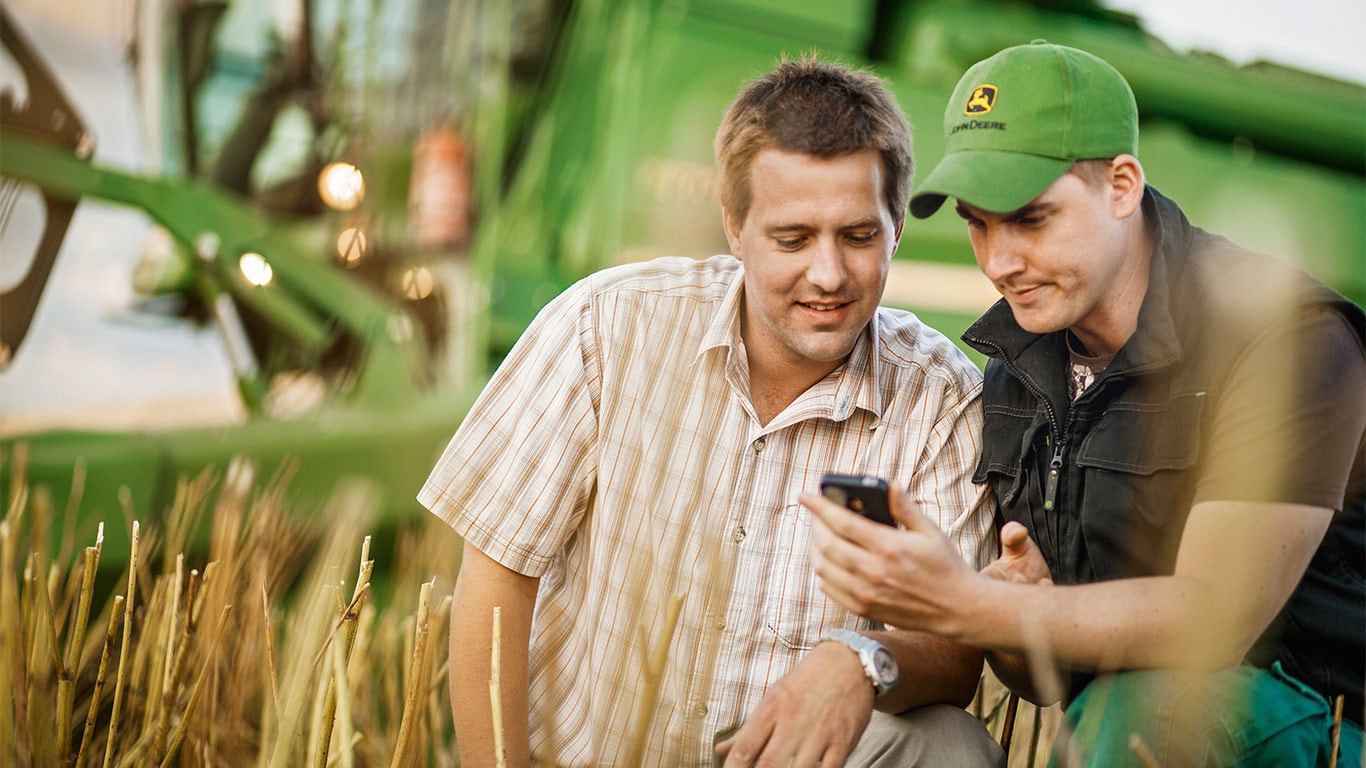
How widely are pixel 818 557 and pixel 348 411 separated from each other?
195 centimetres

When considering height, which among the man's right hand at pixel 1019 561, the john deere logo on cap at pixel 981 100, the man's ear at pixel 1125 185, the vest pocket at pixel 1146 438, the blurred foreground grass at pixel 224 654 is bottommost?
the blurred foreground grass at pixel 224 654

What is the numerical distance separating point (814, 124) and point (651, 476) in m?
0.50

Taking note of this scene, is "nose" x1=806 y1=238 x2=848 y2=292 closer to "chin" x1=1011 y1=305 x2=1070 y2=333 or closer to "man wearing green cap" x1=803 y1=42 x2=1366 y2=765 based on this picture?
"man wearing green cap" x1=803 y1=42 x2=1366 y2=765

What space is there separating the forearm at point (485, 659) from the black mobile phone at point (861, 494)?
0.56 metres

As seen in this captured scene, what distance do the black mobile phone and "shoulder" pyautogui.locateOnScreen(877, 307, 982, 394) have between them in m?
0.49

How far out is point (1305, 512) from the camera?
1.27 metres

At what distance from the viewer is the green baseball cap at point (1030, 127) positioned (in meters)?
1.39

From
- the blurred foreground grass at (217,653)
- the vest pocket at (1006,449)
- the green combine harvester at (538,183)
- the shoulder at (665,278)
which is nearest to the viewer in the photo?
the blurred foreground grass at (217,653)

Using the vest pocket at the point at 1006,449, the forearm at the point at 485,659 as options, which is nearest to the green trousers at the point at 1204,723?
the vest pocket at the point at 1006,449

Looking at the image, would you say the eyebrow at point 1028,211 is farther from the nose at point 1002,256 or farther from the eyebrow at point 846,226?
the eyebrow at point 846,226

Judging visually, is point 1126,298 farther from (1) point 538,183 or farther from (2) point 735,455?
(1) point 538,183

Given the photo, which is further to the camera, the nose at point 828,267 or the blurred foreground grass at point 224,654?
the nose at point 828,267

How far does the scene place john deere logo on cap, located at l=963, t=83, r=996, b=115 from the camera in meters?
1.46

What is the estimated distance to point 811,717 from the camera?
1.34 metres
